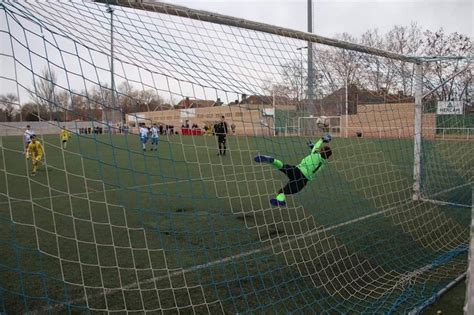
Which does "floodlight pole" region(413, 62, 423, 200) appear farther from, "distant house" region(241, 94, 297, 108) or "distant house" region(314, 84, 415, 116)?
"distant house" region(241, 94, 297, 108)

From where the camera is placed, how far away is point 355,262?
468 centimetres

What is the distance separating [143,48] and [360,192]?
6.03 metres

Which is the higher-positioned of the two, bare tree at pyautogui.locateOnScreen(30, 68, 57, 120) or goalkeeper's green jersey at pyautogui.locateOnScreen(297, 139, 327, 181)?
bare tree at pyautogui.locateOnScreen(30, 68, 57, 120)

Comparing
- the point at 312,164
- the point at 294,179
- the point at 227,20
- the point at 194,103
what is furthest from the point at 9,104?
the point at 312,164

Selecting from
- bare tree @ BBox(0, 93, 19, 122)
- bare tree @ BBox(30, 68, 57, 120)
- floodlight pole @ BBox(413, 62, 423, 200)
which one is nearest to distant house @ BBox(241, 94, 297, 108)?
bare tree @ BBox(30, 68, 57, 120)

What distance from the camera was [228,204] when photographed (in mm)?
7582

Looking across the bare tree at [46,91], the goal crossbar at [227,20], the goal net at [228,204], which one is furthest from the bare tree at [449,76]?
the bare tree at [46,91]

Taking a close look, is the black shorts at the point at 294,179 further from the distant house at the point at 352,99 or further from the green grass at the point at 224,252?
the distant house at the point at 352,99

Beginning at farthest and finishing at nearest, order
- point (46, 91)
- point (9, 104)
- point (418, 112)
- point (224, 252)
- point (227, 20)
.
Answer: point (418, 112) → point (224, 252) → point (227, 20) → point (46, 91) → point (9, 104)

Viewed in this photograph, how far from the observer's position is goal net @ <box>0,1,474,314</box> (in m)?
3.43

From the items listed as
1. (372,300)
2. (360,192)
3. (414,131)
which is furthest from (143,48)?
(360,192)

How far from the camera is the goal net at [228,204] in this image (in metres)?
3.43

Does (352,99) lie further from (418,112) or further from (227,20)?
(227,20)

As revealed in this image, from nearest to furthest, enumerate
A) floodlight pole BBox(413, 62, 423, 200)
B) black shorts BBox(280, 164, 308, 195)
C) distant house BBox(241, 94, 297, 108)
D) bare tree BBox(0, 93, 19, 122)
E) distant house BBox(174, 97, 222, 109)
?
bare tree BBox(0, 93, 19, 122)
distant house BBox(174, 97, 222, 109)
distant house BBox(241, 94, 297, 108)
black shorts BBox(280, 164, 308, 195)
floodlight pole BBox(413, 62, 423, 200)
